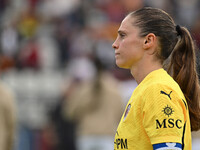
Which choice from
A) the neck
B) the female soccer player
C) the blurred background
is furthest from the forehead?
the blurred background

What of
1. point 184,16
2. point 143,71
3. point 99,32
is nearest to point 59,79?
point 99,32

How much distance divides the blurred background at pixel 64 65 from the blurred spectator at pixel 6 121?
70.8 inches

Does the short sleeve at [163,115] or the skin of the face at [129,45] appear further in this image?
the skin of the face at [129,45]

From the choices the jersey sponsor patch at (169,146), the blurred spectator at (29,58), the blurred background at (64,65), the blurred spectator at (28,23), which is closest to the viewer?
the jersey sponsor patch at (169,146)

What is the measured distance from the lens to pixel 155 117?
3234 millimetres

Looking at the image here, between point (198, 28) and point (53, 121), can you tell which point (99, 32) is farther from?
point (53, 121)

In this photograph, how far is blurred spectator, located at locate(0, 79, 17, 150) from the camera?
7.02 m

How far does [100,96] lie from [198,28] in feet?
17.7

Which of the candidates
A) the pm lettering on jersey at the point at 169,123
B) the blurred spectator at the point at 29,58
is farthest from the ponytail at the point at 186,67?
the blurred spectator at the point at 29,58

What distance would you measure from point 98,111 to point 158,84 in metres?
5.31

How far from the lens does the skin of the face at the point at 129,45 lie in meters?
3.57

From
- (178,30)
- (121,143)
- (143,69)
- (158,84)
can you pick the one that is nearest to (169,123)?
(158,84)

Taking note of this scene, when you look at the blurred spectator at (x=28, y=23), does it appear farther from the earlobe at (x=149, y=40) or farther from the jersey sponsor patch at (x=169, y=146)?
the jersey sponsor patch at (x=169, y=146)

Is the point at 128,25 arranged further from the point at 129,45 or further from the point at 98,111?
the point at 98,111
